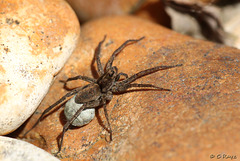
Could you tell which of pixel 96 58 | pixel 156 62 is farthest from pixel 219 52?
pixel 96 58

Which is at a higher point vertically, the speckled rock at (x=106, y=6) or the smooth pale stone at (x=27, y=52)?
the smooth pale stone at (x=27, y=52)

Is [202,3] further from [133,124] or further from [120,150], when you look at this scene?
[120,150]

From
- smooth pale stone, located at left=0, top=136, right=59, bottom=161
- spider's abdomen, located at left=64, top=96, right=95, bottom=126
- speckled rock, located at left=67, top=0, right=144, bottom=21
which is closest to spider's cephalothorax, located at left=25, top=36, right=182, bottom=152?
spider's abdomen, located at left=64, top=96, right=95, bottom=126

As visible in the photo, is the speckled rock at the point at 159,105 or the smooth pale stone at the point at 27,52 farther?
the smooth pale stone at the point at 27,52

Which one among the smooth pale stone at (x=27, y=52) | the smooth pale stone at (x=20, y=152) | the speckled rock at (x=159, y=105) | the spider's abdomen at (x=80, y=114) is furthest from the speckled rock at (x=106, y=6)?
the smooth pale stone at (x=20, y=152)

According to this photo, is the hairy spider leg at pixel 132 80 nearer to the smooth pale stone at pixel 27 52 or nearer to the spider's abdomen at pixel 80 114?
the spider's abdomen at pixel 80 114

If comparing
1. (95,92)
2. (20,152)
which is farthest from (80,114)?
(20,152)
